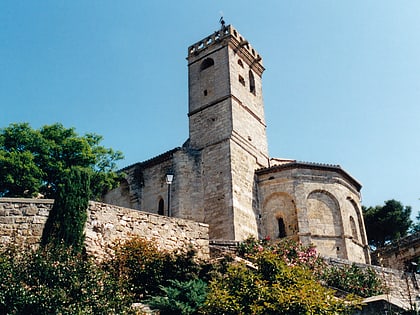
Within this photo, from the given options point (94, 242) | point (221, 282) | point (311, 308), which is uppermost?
point (94, 242)

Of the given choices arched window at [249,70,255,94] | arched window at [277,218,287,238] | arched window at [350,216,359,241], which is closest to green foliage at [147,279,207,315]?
arched window at [277,218,287,238]

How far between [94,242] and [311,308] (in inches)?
301

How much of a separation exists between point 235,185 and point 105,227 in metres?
10.8

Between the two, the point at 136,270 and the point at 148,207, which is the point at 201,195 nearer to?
the point at 148,207

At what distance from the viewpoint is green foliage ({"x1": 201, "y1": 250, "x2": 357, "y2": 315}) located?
9.41 metres

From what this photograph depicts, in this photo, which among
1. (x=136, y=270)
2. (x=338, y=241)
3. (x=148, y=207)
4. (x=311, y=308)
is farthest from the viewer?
(x=148, y=207)

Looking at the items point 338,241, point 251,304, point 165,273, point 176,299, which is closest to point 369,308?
point 251,304

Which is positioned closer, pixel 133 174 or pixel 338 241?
pixel 338 241

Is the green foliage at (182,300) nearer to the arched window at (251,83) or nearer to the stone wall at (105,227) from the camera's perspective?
the stone wall at (105,227)

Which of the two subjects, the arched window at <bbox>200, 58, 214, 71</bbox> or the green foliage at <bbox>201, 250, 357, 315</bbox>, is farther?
the arched window at <bbox>200, 58, 214, 71</bbox>

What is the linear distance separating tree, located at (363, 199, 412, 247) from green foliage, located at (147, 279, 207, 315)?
3023cm

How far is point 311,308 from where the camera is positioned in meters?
9.32

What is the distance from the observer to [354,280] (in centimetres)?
1622

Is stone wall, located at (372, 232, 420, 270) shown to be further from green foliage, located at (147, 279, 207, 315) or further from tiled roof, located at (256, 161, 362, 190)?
green foliage, located at (147, 279, 207, 315)
